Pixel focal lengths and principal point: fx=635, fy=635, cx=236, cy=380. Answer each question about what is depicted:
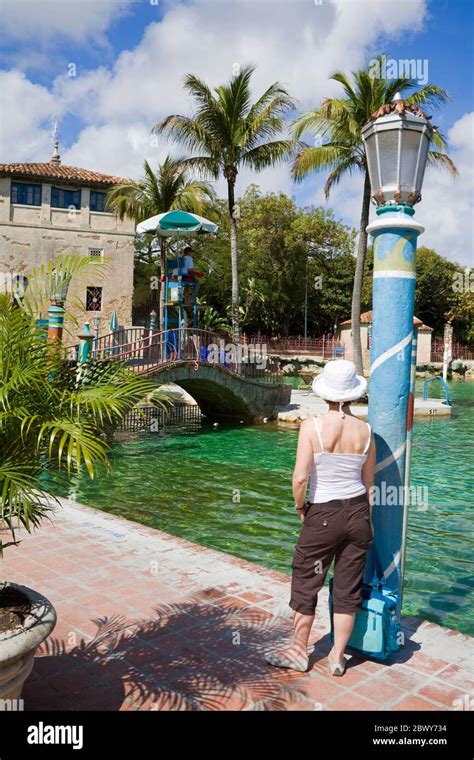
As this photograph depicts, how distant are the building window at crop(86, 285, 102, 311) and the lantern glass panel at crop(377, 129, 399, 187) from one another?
26869 mm

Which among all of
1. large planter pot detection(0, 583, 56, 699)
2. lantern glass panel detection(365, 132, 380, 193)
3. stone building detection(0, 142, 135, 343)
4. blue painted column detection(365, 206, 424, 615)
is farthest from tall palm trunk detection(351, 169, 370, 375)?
large planter pot detection(0, 583, 56, 699)

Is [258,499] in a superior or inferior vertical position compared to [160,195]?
inferior

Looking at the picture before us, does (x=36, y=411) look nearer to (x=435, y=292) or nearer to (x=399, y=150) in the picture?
(x=399, y=150)

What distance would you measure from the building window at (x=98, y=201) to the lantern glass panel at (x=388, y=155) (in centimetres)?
2744

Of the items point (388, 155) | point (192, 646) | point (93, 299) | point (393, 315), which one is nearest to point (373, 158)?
point (388, 155)

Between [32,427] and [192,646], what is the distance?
1.95m

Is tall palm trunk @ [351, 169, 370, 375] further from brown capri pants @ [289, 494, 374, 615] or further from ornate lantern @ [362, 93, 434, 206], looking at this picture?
brown capri pants @ [289, 494, 374, 615]

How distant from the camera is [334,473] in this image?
3.76 metres

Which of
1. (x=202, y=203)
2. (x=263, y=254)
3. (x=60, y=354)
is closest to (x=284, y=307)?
(x=263, y=254)

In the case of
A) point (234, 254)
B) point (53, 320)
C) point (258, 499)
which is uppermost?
point (234, 254)

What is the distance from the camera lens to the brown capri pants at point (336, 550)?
3744 millimetres

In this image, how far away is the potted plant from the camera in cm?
290

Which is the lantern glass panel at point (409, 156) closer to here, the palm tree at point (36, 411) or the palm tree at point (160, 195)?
the palm tree at point (36, 411)

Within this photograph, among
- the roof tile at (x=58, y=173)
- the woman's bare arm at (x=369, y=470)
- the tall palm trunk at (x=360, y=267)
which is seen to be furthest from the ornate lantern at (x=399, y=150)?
the roof tile at (x=58, y=173)
